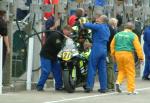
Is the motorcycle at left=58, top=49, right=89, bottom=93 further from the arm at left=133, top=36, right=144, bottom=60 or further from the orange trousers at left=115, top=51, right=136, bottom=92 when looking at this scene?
the arm at left=133, top=36, right=144, bottom=60

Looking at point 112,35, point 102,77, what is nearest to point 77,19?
point 112,35

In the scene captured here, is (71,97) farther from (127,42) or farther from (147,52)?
(147,52)

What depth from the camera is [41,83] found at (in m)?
15.2

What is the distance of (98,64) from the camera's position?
50.1 ft

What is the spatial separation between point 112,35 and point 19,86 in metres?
3.12

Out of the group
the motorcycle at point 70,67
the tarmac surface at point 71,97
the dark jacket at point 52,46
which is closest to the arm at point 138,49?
the tarmac surface at point 71,97

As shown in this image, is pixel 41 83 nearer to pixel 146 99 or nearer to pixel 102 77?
pixel 102 77

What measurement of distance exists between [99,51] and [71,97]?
1597mm

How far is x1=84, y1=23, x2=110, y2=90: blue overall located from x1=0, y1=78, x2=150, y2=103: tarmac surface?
14.9 inches

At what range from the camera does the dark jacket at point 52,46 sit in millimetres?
15016

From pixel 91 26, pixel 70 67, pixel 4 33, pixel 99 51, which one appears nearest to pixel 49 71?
pixel 70 67

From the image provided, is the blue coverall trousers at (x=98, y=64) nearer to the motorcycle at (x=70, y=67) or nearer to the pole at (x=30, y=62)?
the motorcycle at (x=70, y=67)

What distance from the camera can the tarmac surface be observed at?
13.4 m

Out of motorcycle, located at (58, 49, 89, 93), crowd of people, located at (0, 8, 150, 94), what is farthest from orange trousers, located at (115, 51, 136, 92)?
motorcycle, located at (58, 49, 89, 93)
